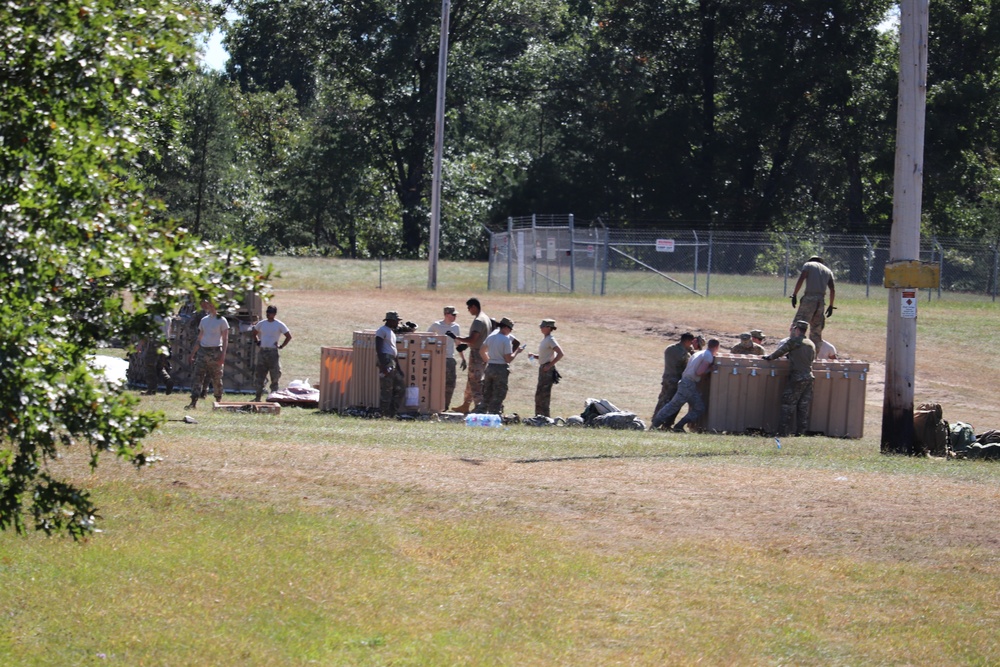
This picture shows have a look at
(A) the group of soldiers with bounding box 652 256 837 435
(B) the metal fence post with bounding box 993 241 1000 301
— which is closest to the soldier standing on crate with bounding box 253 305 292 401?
(A) the group of soldiers with bounding box 652 256 837 435

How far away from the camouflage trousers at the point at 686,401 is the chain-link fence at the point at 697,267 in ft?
70.0

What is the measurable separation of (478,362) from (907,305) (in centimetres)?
658

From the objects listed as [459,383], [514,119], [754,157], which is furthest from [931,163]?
[459,383]

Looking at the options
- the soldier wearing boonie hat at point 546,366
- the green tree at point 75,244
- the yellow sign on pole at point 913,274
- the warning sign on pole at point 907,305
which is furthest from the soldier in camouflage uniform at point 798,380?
the green tree at point 75,244

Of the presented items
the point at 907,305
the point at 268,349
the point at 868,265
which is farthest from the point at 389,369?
the point at 868,265

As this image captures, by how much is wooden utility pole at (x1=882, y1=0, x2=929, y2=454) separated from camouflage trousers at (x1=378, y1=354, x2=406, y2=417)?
6517 mm

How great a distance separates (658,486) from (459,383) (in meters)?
13.2

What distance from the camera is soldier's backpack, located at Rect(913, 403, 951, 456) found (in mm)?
15164

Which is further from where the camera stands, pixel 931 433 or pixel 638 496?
pixel 931 433

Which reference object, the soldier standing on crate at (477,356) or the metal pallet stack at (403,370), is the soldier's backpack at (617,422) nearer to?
the soldier standing on crate at (477,356)

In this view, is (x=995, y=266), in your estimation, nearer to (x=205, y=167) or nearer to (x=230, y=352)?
(x=230, y=352)

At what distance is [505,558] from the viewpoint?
30.3ft

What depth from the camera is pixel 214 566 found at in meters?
8.89

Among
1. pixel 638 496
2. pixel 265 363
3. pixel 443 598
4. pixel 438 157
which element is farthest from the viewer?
pixel 438 157
